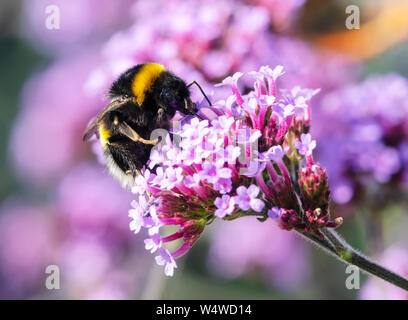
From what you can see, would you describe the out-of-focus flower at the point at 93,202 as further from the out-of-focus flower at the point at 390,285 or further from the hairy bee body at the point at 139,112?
the hairy bee body at the point at 139,112

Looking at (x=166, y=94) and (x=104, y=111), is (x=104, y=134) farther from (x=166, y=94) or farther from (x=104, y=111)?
(x=166, y=94)

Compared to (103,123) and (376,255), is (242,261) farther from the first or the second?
(103,123)

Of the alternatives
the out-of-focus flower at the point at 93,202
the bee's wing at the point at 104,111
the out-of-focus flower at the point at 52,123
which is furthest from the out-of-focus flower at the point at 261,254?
the bee's wing at the point at 104,111

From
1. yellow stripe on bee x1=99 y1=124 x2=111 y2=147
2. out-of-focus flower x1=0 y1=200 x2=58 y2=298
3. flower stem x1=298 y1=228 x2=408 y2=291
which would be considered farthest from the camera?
out-of-focus flower x1=0 y1=200 x2=58 y2=298

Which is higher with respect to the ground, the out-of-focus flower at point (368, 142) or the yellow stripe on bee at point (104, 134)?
the out-of-focus flower at point (368, 142)

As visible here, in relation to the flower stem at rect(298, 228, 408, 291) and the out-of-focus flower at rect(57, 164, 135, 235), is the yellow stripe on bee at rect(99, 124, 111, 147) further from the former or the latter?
the out-of-focus flower at rect(57, 164, 135, 235)

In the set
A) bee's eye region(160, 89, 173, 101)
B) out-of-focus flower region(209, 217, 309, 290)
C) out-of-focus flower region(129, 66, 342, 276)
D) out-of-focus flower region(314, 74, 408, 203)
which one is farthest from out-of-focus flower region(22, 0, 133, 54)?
out-of-focus flower region(129, 66, 342, 276)
